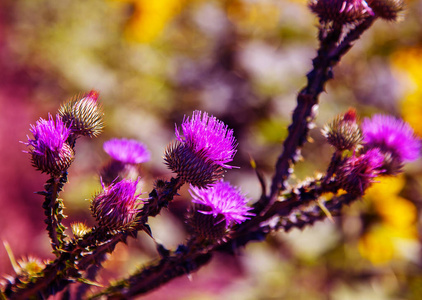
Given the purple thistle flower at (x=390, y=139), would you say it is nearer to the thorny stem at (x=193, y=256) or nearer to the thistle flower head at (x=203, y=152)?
the thorny stem at (x=193, y=256)

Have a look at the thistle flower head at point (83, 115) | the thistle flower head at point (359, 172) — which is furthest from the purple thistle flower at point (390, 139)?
the thistle flower head at point (83, 115)

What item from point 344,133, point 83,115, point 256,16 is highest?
point 256,16

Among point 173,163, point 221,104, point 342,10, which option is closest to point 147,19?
point 221,104

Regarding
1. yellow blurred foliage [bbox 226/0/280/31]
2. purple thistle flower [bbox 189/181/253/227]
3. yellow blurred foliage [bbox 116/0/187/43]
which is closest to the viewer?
purple thistle flower [bbox 189/181/253/227]

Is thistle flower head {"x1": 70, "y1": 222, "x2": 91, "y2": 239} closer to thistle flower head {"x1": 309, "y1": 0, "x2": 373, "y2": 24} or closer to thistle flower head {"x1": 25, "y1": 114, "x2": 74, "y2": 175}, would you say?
thistle flower head {"x1": 25, "y1": 114, "x2": 74, "y2": 175}

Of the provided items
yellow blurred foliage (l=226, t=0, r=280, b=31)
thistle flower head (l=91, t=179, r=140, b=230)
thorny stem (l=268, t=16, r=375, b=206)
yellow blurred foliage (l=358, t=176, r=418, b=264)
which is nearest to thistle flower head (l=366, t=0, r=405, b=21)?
thorny stem (l=268, t=16, r=375, b=206)

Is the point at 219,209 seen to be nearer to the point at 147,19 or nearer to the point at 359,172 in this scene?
the point at 359,172
